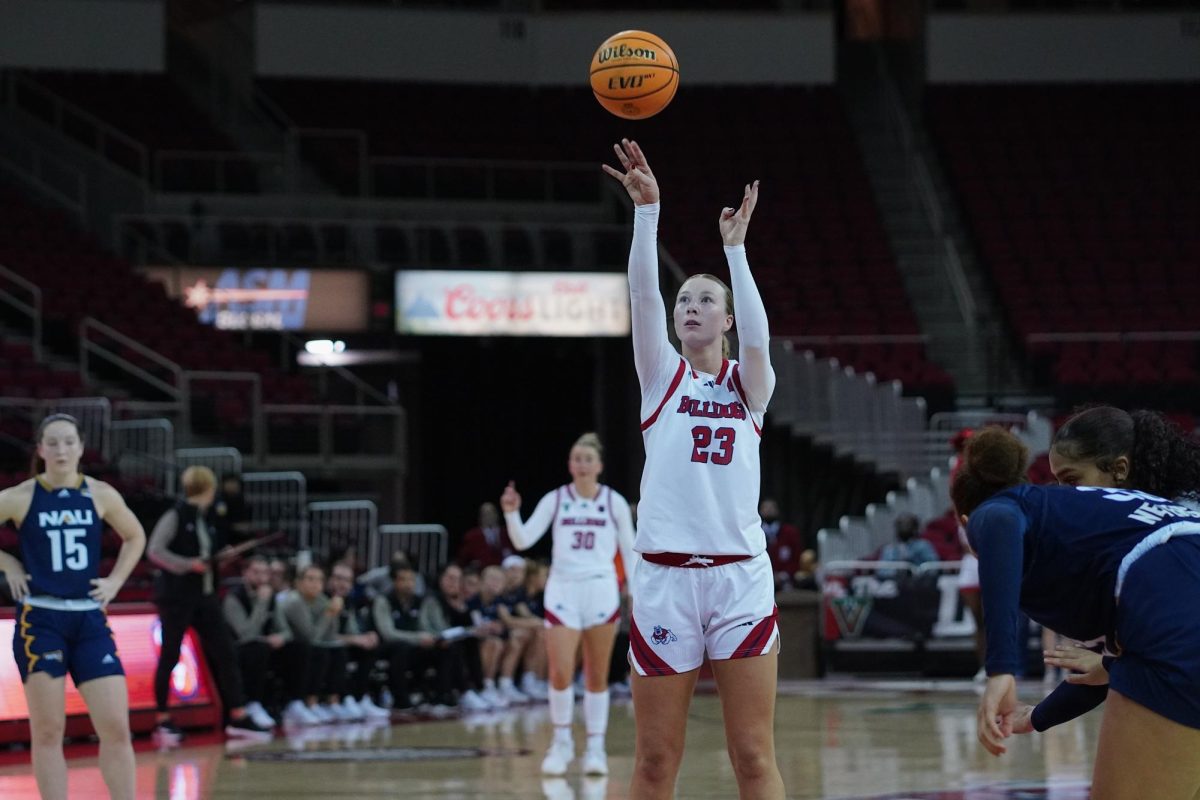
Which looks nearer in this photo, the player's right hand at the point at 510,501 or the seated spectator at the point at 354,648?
the player's right hand at the point at 510,501

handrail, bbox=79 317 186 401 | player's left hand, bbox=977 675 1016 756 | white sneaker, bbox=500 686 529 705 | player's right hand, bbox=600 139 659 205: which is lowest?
white sneaker, bbox=500 686 529 705

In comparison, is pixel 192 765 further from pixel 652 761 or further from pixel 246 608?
pixel 652 761

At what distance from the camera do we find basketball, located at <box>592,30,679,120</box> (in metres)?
7.28

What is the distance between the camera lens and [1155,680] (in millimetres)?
4316

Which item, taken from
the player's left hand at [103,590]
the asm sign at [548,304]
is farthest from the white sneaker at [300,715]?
the asm sign at [548,304]

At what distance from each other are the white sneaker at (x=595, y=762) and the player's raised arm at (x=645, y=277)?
4.80 metres

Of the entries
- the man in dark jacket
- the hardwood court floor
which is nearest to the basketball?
the hardwood court floor

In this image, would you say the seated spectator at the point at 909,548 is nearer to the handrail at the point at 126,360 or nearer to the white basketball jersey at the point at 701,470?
the handrail at the point at 126,360

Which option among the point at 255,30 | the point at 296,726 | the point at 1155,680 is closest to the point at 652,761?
the point at 1155,680

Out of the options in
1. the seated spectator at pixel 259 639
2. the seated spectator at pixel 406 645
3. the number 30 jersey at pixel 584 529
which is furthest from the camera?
the seated spectator at pixel 406 645

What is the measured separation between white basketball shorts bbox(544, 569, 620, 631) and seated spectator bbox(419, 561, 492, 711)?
4752mm

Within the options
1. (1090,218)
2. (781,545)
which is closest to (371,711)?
(781,545)

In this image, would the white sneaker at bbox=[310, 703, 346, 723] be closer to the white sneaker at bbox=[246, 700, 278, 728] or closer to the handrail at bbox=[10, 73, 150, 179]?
the white sneaker at bbox=[246, 700, 278, 728]

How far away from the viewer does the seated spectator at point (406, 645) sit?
1519 cm
